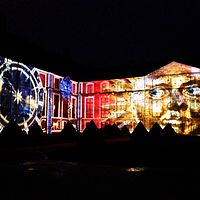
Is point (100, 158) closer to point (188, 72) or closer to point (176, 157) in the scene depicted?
point (176, 157)

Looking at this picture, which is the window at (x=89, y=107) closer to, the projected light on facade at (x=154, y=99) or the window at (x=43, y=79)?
the projected light on facade at (x=154, y=99)

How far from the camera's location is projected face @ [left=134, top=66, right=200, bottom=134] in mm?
20609

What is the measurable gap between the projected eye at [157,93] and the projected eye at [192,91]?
1.82m

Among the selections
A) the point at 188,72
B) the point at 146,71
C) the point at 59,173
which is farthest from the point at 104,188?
the point at 146,71

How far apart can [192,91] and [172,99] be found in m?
1.69

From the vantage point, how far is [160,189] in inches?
94.7

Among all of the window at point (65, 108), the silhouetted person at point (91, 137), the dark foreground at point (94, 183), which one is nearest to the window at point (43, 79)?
the window at point (65, 108)

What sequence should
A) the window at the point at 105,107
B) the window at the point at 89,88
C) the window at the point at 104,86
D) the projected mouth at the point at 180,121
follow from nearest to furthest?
the projected mouth at the point at 180,121 < the window at the point at 105,107 < the window at the point at 104,86 < the window at the point at 89,88

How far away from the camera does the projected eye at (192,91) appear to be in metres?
20.4

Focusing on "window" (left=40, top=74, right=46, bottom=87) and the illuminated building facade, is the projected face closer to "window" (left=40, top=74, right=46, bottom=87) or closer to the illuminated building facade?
the illuminated building facade

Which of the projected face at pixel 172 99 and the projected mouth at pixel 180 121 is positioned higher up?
the projected face at pixel 172 99

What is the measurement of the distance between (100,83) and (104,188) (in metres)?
22.5

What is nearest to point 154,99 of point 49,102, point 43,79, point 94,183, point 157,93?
point 157,93

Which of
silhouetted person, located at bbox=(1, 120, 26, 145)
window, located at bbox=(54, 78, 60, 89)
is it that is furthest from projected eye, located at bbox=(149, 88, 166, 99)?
silhouetted person, located at bbox=(1, 120, 26, 145)
